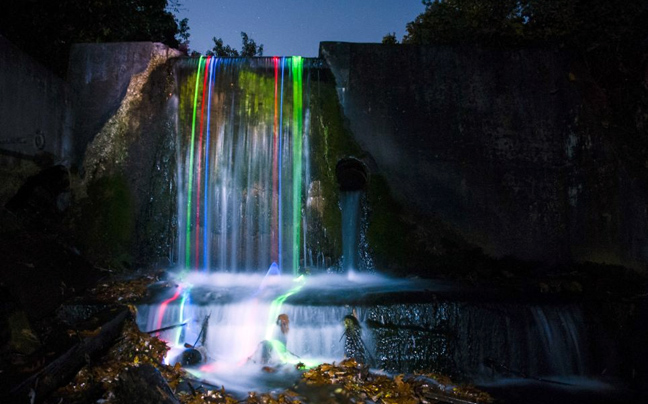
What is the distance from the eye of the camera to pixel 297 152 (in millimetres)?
7422

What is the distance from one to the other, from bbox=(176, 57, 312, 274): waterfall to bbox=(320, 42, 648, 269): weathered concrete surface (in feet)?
3.65

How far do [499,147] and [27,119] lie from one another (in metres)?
7.77

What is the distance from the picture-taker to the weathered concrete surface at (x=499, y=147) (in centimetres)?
697

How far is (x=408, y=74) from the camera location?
740 cm

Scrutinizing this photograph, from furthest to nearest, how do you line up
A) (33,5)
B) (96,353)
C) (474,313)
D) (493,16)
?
(493,16) → (33,5) → (474,313) → (96,353)

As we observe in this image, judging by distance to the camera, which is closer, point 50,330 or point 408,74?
point 50,330

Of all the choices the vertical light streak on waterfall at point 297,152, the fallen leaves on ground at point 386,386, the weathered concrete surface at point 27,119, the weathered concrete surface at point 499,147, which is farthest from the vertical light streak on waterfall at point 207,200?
the fallen leaves on ground at point 386,386

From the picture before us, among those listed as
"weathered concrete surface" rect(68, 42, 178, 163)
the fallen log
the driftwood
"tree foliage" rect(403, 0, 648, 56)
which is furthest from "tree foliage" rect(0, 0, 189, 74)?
the fallen log

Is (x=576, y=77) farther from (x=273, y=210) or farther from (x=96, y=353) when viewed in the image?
(x=96, y=353)

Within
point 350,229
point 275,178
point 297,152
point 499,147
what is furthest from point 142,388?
point 499,147

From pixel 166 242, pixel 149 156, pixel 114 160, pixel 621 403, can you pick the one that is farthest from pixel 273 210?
pixel 621 403

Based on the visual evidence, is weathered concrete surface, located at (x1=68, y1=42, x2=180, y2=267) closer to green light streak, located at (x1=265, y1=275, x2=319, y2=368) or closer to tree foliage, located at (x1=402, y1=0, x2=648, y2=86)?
green light streak, located at (x1=265, y1=275, x2=319, y2=368)

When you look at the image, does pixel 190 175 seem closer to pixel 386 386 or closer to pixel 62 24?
pixel 62 24

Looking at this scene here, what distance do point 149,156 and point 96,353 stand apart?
4169 millimetres
